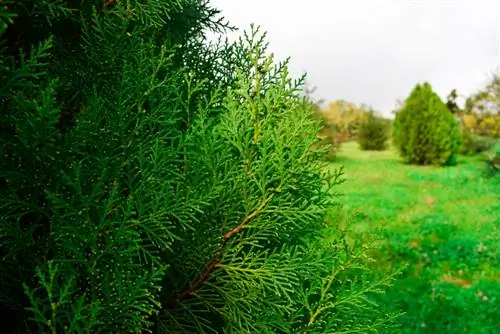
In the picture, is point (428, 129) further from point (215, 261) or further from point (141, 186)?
point (141, 186)

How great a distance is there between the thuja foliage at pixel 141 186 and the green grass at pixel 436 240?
3.40 feet

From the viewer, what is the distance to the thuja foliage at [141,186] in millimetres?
1847

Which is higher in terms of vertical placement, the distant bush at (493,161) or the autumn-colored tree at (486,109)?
the autumn-colored tree at (486,109)

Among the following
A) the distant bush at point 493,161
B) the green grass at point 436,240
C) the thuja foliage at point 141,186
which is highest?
the thuja foliage at point 141,186

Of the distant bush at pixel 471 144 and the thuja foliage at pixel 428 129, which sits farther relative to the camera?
the distant bush at pixel 471 144

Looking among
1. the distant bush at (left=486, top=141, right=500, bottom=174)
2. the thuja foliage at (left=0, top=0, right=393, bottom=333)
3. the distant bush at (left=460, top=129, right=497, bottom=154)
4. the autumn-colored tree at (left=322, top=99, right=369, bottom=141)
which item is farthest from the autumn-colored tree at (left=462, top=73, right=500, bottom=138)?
the thuja foliage at (left=0, top=0, right=393, bottom=333)

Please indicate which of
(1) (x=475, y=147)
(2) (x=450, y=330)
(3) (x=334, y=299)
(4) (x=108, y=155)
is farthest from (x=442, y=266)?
(1) (x=475, y=147)

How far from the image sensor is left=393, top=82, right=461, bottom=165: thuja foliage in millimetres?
22453

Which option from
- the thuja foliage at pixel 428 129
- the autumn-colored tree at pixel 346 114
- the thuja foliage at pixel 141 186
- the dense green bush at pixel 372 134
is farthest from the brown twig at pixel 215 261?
the autumn-colored tree at pixel 346 114

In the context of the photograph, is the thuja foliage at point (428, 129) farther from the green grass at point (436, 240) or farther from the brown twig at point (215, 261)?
the brown twig at point (215, 261)

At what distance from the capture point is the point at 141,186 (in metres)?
1.99

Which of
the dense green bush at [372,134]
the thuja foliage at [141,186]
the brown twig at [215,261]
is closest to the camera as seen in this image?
the thuja foliage at [141,186]

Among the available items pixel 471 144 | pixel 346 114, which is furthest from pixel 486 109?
pixel 346 114

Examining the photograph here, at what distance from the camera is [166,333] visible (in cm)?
232
